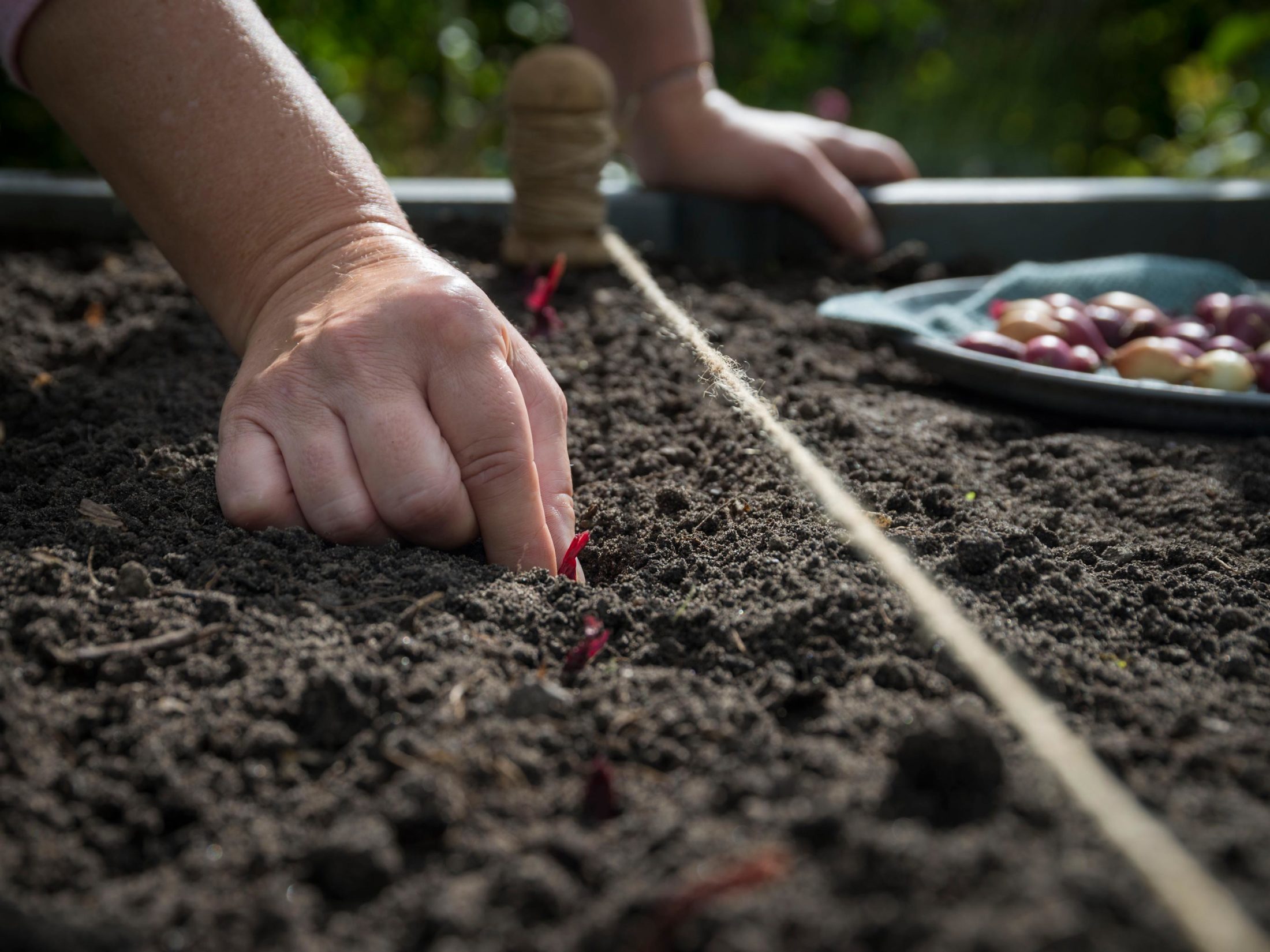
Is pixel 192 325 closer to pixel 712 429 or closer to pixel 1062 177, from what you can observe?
pixel 712 429

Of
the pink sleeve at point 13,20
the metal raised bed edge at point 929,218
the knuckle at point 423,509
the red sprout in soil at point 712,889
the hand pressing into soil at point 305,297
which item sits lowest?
the metal raised bed edge at point 929,218

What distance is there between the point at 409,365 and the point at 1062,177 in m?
6.38

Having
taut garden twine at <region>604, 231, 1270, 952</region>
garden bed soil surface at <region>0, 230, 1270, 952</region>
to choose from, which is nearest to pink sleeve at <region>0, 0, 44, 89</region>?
garden bed soil surface at <region>0, 230, 1270, 952</region>

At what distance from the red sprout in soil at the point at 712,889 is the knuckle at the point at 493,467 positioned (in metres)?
0.57

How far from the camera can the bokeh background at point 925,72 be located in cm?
505

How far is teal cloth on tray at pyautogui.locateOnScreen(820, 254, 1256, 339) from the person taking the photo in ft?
7.80

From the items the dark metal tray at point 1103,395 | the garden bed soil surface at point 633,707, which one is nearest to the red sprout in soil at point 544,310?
the garden bed soil surface at point 633,707

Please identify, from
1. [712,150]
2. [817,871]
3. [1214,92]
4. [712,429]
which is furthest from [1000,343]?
[1214,92]

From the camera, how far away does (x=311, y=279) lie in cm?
136

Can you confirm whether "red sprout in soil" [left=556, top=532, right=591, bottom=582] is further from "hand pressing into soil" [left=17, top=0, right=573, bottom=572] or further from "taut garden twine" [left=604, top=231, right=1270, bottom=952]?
"taut garden twine" [left=604, top=231, right=1270, bottom=952]

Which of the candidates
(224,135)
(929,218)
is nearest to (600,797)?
(224,135)

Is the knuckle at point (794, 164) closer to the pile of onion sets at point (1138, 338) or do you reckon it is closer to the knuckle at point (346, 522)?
the pile of onion sets at point (1138, 338)

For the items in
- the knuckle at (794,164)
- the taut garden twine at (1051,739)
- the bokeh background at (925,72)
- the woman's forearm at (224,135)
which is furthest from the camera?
the bokeh background at (925,72)

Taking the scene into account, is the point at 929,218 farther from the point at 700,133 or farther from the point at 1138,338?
the point at 1138,338
